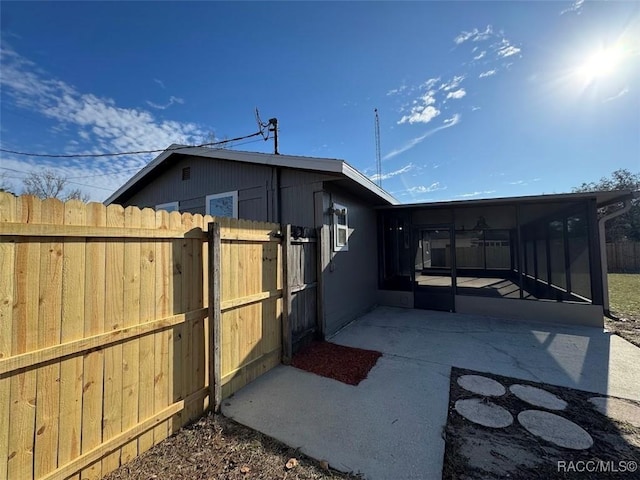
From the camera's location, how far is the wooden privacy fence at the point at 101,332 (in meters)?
1.56

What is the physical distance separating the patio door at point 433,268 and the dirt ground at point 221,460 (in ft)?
19.2

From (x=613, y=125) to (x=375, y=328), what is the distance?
334 inches

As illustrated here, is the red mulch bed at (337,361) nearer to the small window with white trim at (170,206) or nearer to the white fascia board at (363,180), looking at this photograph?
the white fascia board at (363,180)

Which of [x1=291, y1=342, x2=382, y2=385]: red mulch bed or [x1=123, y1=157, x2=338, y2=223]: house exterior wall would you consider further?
[x1=123, y1=157, x2=338, y2=223]: house exterior wall

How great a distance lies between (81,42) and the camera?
261 inches

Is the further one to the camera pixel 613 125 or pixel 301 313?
pixel 613 125

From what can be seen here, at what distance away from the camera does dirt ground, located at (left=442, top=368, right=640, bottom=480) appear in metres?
1.97

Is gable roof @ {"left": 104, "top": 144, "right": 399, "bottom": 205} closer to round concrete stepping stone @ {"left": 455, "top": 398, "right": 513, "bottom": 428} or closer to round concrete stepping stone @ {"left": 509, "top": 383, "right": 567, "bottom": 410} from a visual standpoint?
round concrete stepping stone @ {"left": 455, "top": 398, "right": 513, "bottom": 428}

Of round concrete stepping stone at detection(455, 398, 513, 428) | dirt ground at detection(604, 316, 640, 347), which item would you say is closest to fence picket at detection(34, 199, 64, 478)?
round concrete stepping stone at detection(455, 398, 513, 428)

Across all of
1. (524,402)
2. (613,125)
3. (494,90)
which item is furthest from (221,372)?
(613,125)

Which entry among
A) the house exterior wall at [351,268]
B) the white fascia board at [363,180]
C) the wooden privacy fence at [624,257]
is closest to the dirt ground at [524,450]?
the house exterior wall at [351,268]

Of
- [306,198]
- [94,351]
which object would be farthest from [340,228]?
[94,351]

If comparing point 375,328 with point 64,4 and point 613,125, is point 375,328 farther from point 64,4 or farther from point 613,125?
point 64,4

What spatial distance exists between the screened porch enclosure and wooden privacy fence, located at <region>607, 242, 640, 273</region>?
13.8 metres
